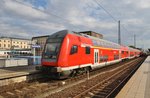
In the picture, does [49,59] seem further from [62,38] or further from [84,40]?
[84,40]

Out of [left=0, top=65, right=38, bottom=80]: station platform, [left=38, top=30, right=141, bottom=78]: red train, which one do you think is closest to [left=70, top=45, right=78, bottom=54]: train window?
[left=38, top=30, right=141, bottom=78]: red train

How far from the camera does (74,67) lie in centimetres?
1456

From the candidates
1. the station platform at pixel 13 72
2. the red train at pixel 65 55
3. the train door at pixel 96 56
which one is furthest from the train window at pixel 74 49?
the train door at pixel 96 56

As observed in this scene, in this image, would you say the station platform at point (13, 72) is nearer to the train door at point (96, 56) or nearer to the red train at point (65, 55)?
the red train at point (65, 55)

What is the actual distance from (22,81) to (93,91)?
5.08 m

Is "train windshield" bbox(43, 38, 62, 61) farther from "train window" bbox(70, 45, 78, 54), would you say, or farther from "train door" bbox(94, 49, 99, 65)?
"train door" bbox(94, 49, 99, 65)

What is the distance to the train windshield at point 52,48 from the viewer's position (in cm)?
1379

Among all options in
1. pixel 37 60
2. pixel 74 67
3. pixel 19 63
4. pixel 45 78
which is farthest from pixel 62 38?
pixel 37 60

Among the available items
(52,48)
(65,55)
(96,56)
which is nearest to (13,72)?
(52,48)

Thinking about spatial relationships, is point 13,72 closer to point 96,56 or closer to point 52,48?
point 52,48

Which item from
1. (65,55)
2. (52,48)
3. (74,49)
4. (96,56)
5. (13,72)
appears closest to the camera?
(65,55)

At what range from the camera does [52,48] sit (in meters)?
14.2

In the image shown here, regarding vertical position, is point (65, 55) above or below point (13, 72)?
above

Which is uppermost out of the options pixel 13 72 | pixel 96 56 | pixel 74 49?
pixel 74 49
